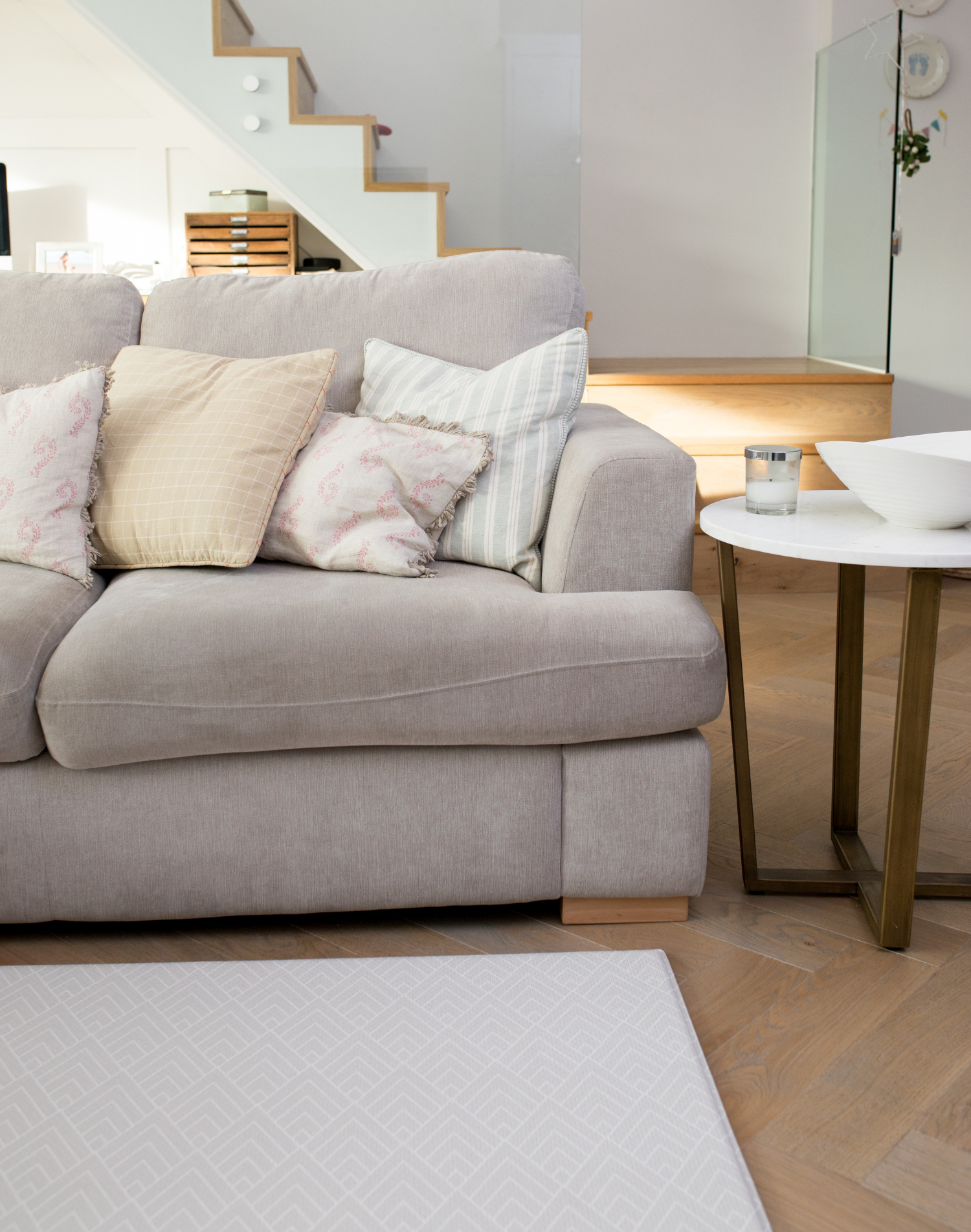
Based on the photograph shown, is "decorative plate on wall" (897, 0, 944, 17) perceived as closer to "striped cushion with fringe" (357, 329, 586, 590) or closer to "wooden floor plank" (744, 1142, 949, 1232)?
"striped cushion with fringe" (357, 329, 586, 590)

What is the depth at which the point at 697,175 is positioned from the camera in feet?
14.4

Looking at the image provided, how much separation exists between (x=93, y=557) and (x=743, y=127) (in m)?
3.62

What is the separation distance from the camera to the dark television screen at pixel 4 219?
3717 mm

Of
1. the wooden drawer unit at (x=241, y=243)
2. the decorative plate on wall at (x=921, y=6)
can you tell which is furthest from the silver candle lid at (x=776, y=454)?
the decorative plate on wall at (x=921, y=6)

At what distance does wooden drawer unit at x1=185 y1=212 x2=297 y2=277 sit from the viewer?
399 cm

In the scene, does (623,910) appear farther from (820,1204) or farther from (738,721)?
(820,1204)

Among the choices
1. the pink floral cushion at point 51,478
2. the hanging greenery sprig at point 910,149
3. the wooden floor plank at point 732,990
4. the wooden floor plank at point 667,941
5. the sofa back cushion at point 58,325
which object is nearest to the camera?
the wooden floor plank at point 732,990

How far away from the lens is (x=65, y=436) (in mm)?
1702

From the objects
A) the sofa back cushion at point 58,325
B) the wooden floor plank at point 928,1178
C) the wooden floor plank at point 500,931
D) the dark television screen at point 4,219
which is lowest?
the wooden floor plank at point 928,1178

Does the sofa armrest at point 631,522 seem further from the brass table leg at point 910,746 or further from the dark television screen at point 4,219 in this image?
the dark television screen at point 4,219

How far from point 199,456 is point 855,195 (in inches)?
117

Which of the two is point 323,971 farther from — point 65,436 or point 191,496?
point 65,436

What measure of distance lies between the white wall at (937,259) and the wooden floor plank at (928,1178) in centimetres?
364

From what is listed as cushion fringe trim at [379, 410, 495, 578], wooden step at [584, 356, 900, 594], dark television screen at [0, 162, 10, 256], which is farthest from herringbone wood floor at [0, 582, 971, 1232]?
dark television screen at [0, 162, 10, 256]
